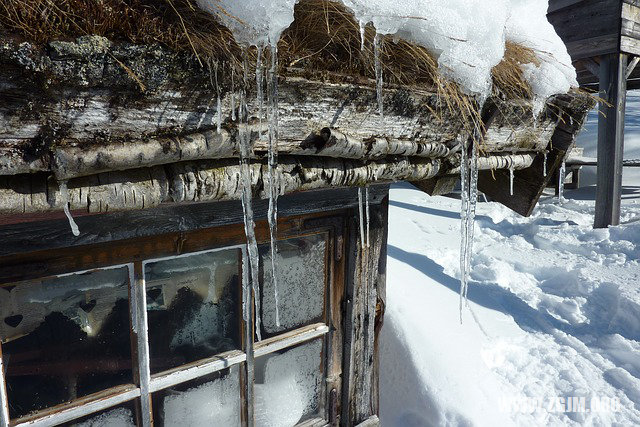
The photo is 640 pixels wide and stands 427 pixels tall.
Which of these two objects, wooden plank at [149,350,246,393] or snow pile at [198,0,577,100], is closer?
snow pile at [198,0,577,100]

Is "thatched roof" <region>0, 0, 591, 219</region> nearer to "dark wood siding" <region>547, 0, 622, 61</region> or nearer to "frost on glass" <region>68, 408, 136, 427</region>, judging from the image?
"frost on glass" <region>68, 408, 136, 427</region>

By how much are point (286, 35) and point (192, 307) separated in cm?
112

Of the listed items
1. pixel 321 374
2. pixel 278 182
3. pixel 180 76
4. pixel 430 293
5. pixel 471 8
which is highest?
pixel 471 8

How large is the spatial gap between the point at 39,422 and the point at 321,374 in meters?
1.23

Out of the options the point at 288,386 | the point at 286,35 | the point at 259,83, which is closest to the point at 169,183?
the point at 259,83

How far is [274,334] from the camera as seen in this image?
6.64 ft

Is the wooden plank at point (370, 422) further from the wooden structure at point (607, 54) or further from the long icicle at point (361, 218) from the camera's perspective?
the wooden structure at point (607, 54)

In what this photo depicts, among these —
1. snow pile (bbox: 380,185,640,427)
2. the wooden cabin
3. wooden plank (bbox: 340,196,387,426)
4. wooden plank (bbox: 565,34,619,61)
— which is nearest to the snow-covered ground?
snow pile (bbox: 380,185,640,427)

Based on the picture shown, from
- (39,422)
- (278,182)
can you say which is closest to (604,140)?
(278,182)

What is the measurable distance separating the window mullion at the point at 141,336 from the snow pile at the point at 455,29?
94 cm

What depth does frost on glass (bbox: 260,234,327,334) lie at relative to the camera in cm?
199

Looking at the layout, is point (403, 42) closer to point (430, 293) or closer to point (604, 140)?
point (430, 293)

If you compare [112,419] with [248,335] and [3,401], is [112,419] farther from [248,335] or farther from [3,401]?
[248,335]

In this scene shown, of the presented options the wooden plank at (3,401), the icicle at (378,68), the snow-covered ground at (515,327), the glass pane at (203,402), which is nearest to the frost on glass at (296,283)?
the glass pane at (203,402)
